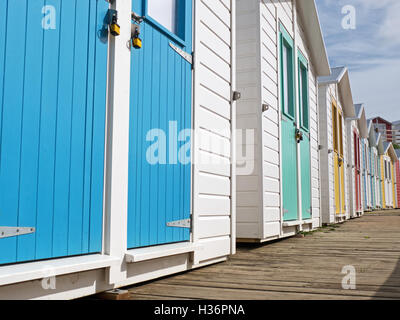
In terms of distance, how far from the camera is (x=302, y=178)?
7016 millimetres

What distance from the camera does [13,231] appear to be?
1.69 m

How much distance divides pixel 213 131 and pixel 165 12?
1068 mm

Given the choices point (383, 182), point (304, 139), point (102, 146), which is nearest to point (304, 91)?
point (304, 139)

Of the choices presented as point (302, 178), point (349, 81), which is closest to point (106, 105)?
point (302, 178)

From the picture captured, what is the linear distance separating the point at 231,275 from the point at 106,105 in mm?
1492

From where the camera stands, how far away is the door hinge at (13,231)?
1.65m

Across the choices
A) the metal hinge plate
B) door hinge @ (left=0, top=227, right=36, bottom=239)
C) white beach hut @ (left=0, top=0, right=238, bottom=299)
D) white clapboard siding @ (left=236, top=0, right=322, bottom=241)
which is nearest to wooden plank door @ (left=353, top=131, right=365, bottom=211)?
white clapboard siding @ (left=236, top=0, right=322, bottom=241)

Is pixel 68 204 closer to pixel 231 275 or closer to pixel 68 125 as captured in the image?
pixel 68 125

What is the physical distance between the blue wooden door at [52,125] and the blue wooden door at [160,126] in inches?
12.8

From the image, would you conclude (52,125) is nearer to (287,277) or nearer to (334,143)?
(287,277)

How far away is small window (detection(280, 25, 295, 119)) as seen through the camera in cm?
626

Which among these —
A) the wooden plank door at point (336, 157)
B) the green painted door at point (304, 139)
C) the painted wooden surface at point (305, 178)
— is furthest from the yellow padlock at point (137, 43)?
the wooden plank door at point (336, 157)

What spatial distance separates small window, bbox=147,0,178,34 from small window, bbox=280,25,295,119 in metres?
3.26

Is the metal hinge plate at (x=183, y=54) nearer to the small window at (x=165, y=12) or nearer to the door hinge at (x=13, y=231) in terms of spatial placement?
the small window at (x=165, y=12)
